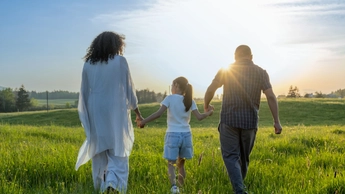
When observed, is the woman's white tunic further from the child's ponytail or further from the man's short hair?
the man's short hair

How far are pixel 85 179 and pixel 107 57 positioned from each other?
2.07 meters

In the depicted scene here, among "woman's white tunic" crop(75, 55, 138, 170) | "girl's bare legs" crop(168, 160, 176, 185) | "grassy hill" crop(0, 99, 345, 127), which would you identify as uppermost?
"woman's white tunic" crop(75, 55, 138, 170)

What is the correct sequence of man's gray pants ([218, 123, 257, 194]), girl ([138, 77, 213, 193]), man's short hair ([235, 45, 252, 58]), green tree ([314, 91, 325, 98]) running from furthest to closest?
green tree ([314, 91, 325, 98])
girl ([138, 77, 213, 193])
man's short hair ([235, 45, 252, 58])
man's gray pants ([218, 123, 257, 194])

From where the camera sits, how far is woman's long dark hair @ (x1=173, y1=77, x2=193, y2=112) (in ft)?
18.2

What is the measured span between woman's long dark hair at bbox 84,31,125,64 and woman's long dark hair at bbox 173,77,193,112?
3.55 ft

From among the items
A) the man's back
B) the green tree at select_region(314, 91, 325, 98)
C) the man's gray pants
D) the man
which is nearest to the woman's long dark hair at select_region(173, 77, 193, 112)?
the man

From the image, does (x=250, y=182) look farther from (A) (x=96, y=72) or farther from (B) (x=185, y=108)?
(A) (x=96, y=72)

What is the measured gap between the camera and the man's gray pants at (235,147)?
492 cm

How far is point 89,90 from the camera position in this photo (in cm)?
→ 516

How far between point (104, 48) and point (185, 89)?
1.49 meters

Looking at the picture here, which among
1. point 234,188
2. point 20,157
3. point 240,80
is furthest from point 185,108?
point 20,157

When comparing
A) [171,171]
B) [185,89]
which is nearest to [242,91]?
[185,89]

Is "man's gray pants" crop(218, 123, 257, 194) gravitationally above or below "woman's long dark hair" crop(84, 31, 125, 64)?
below

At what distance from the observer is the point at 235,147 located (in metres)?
5.03
